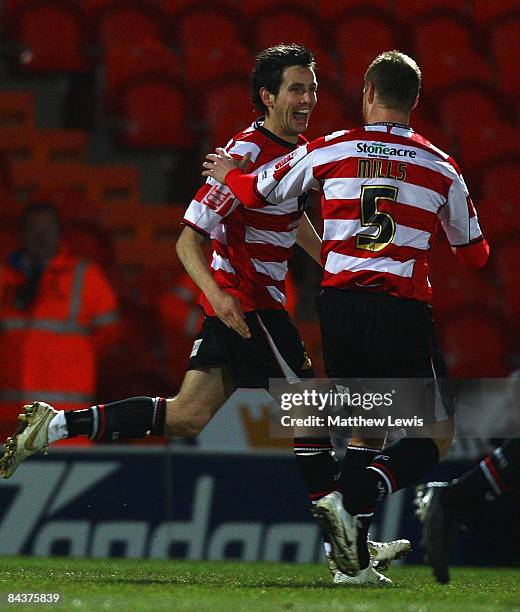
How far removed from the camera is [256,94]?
498 centimetres

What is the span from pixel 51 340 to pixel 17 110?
110 inches

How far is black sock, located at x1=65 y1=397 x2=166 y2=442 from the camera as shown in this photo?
462 centimetres

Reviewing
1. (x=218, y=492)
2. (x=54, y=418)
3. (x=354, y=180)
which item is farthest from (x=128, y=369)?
(x=354, y=180)

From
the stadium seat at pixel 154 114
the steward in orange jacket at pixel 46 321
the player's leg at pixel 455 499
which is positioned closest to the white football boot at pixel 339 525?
the player's leg at pixel 455 499

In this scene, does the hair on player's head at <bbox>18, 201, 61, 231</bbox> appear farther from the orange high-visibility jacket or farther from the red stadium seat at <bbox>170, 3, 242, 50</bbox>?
the red stadium seat at <bbox>170, 3, 242, 50</bbox>

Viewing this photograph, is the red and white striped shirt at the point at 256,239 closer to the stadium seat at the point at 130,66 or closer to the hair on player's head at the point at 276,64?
the hair on player's head at the point at 276,64

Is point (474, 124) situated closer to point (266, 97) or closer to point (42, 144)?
point (42, 144)

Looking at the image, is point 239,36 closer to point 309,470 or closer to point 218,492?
point 218,492

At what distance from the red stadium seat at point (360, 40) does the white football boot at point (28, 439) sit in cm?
520

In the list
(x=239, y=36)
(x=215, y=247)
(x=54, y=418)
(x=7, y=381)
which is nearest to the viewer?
(x=54, y=418)

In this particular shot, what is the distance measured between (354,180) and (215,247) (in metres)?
0.81

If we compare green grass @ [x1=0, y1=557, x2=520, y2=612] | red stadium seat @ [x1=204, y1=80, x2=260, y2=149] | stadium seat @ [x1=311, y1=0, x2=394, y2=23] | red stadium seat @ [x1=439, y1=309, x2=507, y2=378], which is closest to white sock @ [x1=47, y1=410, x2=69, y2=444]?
green grass @ [x1=0, y1=557, x2=520, y2=612]

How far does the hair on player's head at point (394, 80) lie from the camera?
14.3 feet

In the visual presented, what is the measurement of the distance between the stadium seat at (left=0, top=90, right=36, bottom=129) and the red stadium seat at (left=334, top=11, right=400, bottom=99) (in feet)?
7.22
